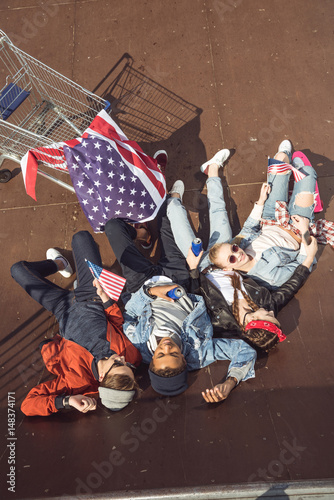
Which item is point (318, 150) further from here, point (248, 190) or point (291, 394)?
point (291, 394)

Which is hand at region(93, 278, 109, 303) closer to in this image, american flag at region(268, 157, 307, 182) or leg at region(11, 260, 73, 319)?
leg at region(11, 260, 73, 319)

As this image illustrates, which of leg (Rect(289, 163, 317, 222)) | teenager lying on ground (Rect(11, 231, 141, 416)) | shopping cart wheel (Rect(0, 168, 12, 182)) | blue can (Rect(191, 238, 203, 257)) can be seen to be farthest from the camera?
shopping cart wheel (Rect(0, 168, 12, 182))

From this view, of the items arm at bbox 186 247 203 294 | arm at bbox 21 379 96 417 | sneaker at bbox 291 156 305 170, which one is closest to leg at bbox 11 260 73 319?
arm at bbox 21 379 96 417

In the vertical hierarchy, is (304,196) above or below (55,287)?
above

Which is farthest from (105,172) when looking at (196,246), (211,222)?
(211,222)

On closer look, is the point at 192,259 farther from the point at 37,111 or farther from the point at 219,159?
the point at 37,111

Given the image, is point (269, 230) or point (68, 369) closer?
point (68, 369)

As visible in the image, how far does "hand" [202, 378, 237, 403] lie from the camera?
3.30m

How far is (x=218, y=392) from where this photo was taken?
3.29 metres

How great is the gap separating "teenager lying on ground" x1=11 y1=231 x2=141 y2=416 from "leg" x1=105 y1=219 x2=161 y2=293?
299 mm

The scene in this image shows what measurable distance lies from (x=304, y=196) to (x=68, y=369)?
3149 millimetres

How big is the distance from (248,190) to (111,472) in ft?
11.5

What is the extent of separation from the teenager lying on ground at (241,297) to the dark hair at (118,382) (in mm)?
1142

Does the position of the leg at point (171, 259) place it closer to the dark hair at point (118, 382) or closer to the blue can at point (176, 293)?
the blue can at point (176, 293)
